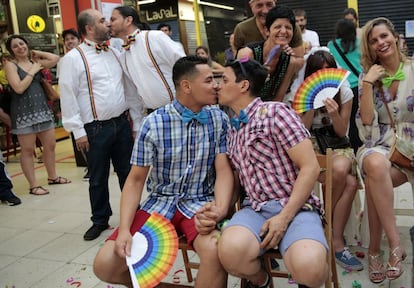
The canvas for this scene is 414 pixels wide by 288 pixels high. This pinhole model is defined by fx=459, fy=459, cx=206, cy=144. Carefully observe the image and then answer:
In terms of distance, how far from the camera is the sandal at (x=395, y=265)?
2368mm

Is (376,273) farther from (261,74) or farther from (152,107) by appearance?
(152,107)

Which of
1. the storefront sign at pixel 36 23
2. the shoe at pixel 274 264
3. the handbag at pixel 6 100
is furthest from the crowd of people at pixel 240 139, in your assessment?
the storefront sign at pixel 36 23

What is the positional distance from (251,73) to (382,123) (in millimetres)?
1044

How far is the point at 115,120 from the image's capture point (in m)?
3.35

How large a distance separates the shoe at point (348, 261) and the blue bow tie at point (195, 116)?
121 cm

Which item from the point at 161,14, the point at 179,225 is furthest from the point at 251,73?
the point at 161,14

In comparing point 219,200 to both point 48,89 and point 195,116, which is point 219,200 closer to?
point 195,116

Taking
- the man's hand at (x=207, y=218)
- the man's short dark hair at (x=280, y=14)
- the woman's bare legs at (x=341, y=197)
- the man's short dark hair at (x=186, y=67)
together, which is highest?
the man's short dark hair at (x=280, y=14)

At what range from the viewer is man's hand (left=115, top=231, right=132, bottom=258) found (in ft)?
6.43

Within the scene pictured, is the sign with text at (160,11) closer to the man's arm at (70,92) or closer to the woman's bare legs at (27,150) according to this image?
the woman's bare legs at (27,150)

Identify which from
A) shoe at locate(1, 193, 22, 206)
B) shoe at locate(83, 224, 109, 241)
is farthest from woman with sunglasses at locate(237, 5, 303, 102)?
shoe at locate(1, 193, 22, 206)

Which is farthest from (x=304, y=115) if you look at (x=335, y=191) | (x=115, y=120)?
(x=115, y=120)

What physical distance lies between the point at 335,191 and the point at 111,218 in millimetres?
1972

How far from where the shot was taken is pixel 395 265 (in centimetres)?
239
